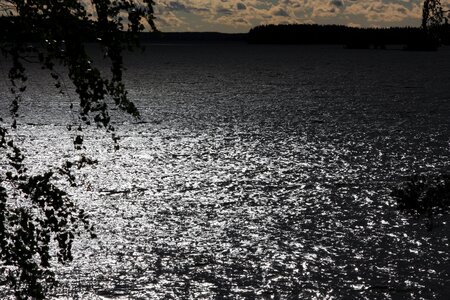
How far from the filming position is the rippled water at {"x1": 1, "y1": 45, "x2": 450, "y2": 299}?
789cm

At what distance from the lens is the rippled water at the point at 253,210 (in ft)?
25.9

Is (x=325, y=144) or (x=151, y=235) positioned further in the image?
(x=325, y=144)

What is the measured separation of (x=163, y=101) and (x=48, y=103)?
235 inches

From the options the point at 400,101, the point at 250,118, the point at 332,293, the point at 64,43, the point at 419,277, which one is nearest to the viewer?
the point at 64,43

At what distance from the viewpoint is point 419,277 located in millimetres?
8102

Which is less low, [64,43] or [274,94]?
[64,43]

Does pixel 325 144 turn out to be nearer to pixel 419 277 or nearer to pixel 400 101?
pixel 419 277

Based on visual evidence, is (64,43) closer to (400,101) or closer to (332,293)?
(332,293)

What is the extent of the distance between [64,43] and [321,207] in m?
7.92

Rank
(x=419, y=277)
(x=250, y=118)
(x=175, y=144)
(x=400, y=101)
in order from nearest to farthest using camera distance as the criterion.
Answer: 1. (x=419, y=277)
2. (x=175, y=144)
3. (x=250, y=118)
4. (x=400, y=101)

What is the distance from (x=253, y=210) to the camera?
11.4 metres

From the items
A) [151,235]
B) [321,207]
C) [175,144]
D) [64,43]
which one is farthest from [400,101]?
[64,43]

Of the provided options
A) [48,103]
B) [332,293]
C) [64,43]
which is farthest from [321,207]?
[48,103]

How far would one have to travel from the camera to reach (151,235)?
9766mm
